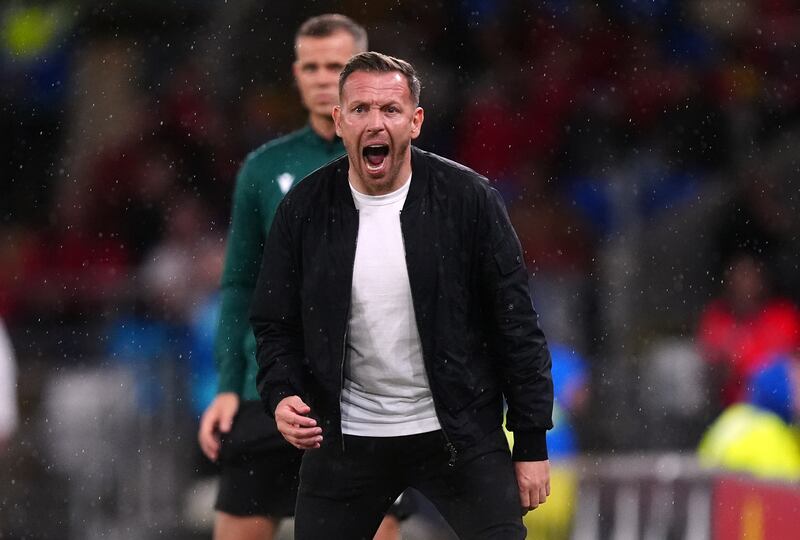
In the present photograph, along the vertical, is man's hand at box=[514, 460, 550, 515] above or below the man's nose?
below

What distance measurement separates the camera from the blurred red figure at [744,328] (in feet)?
31.7

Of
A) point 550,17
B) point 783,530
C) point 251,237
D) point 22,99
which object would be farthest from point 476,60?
point 251,237

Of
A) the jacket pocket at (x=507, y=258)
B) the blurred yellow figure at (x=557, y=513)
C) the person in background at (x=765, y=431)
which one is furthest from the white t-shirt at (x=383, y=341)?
the person in background at (x=765, y=431)

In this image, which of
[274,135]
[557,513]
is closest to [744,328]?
[557,513]

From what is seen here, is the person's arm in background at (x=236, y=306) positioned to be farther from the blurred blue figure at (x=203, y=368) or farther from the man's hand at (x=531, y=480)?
the blurred blue figure at (x=203, y=368)

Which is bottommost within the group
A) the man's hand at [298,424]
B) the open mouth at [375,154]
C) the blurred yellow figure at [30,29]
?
the man's hand at [298,424]

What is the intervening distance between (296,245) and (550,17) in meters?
8.25

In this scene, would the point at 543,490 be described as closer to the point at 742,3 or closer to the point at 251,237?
the point at 251,237

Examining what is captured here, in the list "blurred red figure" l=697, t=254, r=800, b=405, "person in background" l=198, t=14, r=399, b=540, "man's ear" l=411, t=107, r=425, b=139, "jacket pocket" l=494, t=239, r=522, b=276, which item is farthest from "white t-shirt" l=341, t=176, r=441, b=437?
"blurred red figure" l=697, t=254, r=800, b=405

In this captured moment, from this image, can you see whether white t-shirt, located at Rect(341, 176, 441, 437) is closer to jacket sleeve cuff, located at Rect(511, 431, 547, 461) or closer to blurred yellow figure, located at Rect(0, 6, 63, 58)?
jacket sleeve cuff, located at Rect(511, 431, 547, 461)

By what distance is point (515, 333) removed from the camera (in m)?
4.14

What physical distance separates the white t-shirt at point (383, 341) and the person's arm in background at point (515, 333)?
0.21 m

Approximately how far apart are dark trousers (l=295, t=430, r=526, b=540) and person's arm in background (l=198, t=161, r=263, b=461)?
883 mm

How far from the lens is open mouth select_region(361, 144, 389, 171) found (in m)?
4.16
